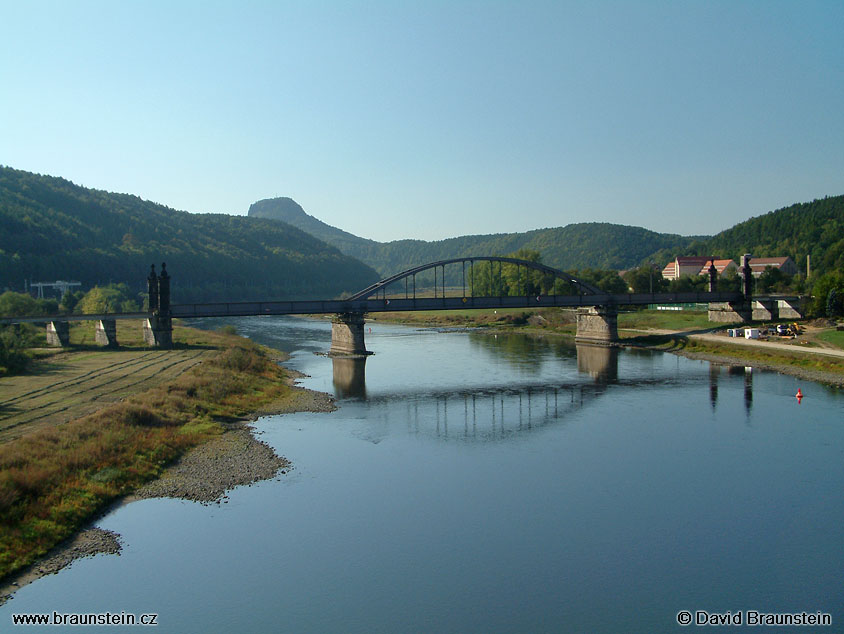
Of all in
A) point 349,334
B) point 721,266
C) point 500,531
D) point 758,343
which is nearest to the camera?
point 500,531

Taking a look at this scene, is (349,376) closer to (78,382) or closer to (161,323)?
(78,382)

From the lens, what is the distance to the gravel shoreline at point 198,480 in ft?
66.7

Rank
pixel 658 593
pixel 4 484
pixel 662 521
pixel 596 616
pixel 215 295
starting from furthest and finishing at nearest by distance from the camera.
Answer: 1. pixel 215 295
2. pixel 662 521
3. pixel 4 484
4. pixel 658 593
5. pixel 596 616

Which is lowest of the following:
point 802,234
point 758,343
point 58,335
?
point 758,343

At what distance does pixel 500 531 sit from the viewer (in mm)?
23391

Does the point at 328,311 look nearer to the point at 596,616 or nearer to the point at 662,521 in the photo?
the point at 662,521

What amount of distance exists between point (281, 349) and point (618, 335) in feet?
139

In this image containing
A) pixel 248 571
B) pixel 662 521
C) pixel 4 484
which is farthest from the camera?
pixel 662 521

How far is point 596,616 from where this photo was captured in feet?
58.7

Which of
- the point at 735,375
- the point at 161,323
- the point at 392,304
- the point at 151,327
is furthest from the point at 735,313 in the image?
the point at 151,327

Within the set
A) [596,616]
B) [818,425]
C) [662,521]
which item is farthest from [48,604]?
[818,425]

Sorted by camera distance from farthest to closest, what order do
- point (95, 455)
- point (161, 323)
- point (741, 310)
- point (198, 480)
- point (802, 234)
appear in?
1. point (802, 234)
2. point (741, 310)
3. point (161, 323)
4. point (198, 480)
5. point (95, 455)

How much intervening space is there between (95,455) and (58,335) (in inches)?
1800

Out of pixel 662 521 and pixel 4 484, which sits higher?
pixel 4 484
